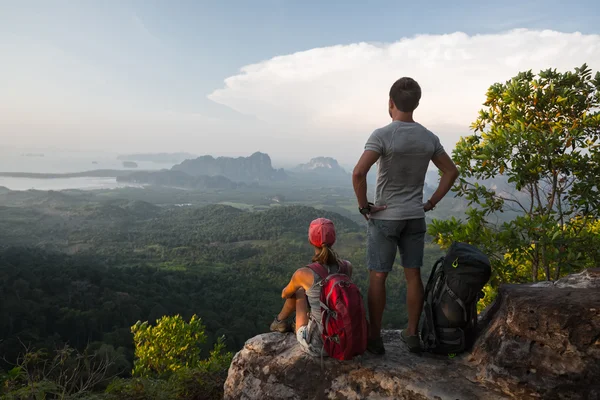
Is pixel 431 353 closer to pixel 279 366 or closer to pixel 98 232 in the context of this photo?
pixel 279 366

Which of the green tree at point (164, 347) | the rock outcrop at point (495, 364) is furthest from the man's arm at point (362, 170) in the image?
the green tree at point (164, 347)

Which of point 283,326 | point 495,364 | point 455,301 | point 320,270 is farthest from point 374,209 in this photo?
point 283,326

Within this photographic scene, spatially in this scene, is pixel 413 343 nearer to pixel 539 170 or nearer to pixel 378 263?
pixel 378 263

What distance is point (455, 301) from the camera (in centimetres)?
349

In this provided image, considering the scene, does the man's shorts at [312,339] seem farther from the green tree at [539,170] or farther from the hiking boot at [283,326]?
the green tree at [539,170]

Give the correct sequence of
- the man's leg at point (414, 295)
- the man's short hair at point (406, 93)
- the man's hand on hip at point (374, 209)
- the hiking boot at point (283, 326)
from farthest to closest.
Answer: the hiking boot at point (283, 326)
the man's leg at point (414, 295)
the man's hand on hip at point (374, 209)
the man's short hair at point (406, 93)

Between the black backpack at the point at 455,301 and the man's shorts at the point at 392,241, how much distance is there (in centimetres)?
35

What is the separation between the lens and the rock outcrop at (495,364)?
2834mm

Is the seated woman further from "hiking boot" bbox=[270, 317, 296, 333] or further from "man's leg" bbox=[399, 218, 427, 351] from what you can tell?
→ "man's leg" bbox=[399, 218, 427, 351]

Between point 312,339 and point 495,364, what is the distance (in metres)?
1.77

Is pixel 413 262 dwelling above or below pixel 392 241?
below

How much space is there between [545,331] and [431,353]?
112 cm

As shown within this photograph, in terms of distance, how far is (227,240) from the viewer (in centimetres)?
13138

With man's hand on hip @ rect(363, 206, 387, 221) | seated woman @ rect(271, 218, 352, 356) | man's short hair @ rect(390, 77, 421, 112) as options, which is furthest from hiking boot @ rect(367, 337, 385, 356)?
man's short hair @ rect(390, 77, 421, 112)
